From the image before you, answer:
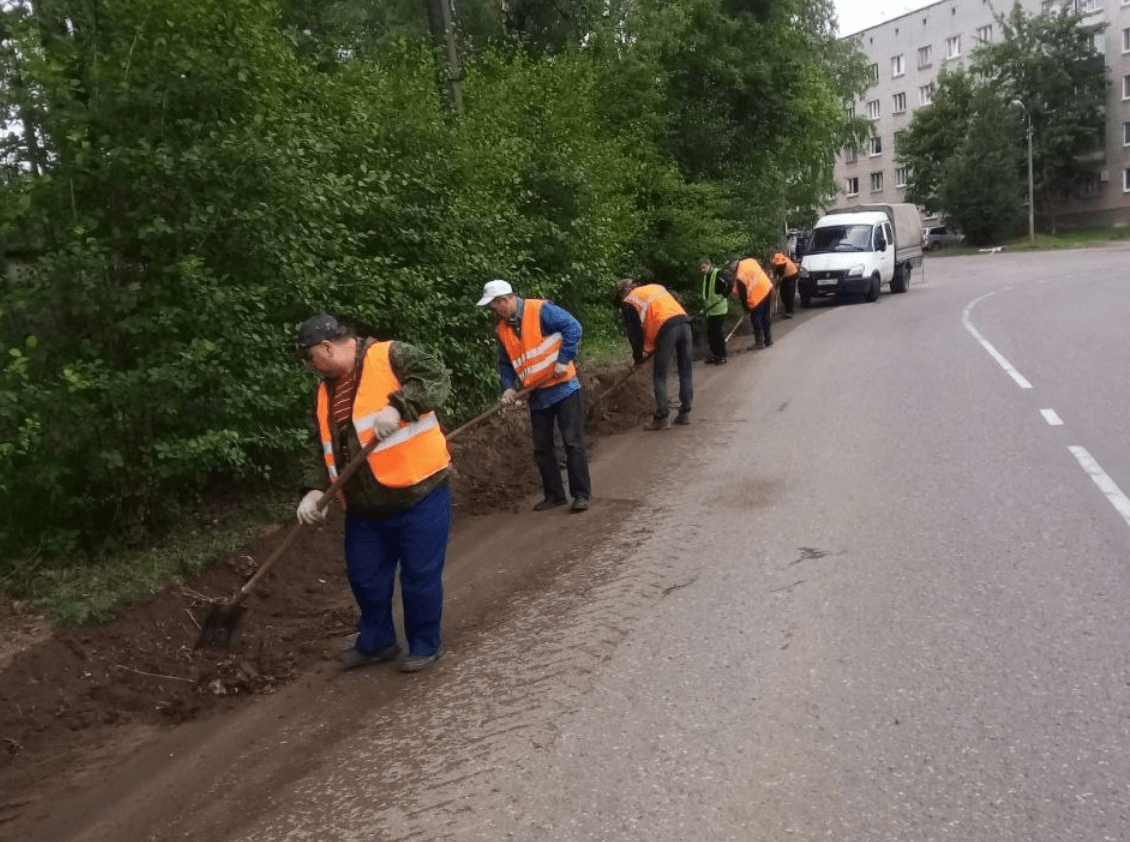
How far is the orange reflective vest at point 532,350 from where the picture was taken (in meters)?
8.23

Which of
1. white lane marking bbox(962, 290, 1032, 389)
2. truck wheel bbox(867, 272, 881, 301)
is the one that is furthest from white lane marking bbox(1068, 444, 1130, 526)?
truck wheel bbox(867, 272, 881, 301)

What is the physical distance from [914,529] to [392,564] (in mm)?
3250

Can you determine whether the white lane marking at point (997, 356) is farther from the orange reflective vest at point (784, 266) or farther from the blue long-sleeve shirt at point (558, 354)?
the blue long-sleeve shirt at point (558, 354)

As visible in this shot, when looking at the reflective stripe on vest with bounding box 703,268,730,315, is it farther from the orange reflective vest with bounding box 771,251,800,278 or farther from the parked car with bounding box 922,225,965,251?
the parked car with bounding box 922,225,965,251

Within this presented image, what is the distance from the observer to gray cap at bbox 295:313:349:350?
16.5 ft

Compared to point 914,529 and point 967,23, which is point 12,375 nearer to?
point 914,529

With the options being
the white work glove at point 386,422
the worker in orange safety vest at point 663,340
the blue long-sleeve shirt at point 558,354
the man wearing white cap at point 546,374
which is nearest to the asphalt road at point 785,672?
the man wearing white cap at point 546,374

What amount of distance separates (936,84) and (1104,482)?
6845 centimetres

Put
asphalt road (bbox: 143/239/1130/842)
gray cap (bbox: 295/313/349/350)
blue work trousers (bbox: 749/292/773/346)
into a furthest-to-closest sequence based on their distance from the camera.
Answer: blue work trousers (bbox: 749/292/773/346)
gray cap (bbox: 295/313/349/350)
asphalt road (bbox: 143/239/1130/842)

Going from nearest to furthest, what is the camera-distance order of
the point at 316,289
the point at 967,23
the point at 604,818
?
the point at 604,818, the point at 316,289, the point at 967,23

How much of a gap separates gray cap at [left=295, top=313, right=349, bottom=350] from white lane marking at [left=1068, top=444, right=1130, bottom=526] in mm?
4723

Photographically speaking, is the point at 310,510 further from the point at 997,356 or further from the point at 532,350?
the point at 997,356

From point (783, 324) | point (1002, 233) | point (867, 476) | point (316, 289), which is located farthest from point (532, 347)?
point (1002, 233)

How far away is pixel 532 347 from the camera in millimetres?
8258
